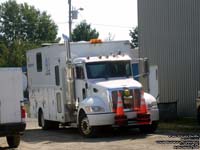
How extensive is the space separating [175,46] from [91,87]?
28.2 ft

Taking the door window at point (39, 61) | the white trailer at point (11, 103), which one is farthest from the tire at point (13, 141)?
the door window at point (39, 61)

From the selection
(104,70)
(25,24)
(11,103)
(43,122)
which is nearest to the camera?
(11,103)

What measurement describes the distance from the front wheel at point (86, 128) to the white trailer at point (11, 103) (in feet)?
9.82

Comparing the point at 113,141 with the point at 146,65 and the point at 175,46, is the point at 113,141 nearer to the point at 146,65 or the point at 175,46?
the point at 146,65

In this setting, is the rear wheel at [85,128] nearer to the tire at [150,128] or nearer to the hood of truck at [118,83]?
the hood of truck at [118,83]

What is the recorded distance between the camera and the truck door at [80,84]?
1912 centimetres

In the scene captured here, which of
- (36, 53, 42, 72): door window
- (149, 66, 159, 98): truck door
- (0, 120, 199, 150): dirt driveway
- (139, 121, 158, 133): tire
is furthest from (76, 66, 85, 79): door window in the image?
(149, 66, 159, 98): truck door

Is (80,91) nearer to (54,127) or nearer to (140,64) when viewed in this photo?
(140,64)

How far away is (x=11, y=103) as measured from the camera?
1565cm

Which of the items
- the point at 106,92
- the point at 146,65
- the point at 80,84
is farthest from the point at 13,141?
the point at 146,65

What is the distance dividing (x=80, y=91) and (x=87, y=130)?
1.68m

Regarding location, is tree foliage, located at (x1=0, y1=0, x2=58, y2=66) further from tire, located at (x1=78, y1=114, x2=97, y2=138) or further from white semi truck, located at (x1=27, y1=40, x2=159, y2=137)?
tire, located at (x1=78, y1=114, x2=97, y2=138)

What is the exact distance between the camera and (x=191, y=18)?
25.2m

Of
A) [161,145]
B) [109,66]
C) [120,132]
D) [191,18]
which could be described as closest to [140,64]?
[109,66]
